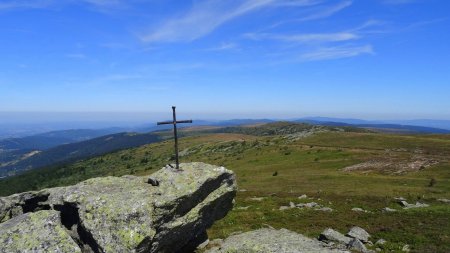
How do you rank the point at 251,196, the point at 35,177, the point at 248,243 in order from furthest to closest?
the point at 35,177, the point at 251,196, the point at 248,243

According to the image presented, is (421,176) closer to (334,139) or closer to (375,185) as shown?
(375,185)

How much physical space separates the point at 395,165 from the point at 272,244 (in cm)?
5183

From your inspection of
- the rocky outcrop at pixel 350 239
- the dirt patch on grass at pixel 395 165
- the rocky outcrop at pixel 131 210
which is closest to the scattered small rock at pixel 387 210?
the rocky outcrop at pixel 350 239

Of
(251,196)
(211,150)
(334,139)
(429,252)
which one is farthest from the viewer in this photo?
(211,150)

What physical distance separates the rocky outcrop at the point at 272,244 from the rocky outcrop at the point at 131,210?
2.66 meters

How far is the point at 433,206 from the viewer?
37375 mm

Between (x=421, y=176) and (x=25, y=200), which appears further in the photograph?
(x=421, y=176)

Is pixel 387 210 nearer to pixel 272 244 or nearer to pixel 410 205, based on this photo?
pixel 410 205

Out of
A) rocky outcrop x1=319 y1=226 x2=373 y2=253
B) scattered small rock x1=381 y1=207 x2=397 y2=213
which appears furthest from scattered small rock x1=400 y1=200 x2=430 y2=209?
rocky outcrop x1=319 y1=226 x2=373 y2=253

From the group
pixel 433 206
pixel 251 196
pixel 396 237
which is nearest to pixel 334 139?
pixel 251 196

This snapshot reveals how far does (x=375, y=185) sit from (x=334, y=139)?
56812 mm

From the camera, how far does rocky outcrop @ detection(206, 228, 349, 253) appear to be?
20.3 m

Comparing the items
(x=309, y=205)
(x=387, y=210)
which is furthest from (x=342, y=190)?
(x=387, y=210)

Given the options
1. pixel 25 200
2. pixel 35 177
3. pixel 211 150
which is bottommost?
pixel 35 177
